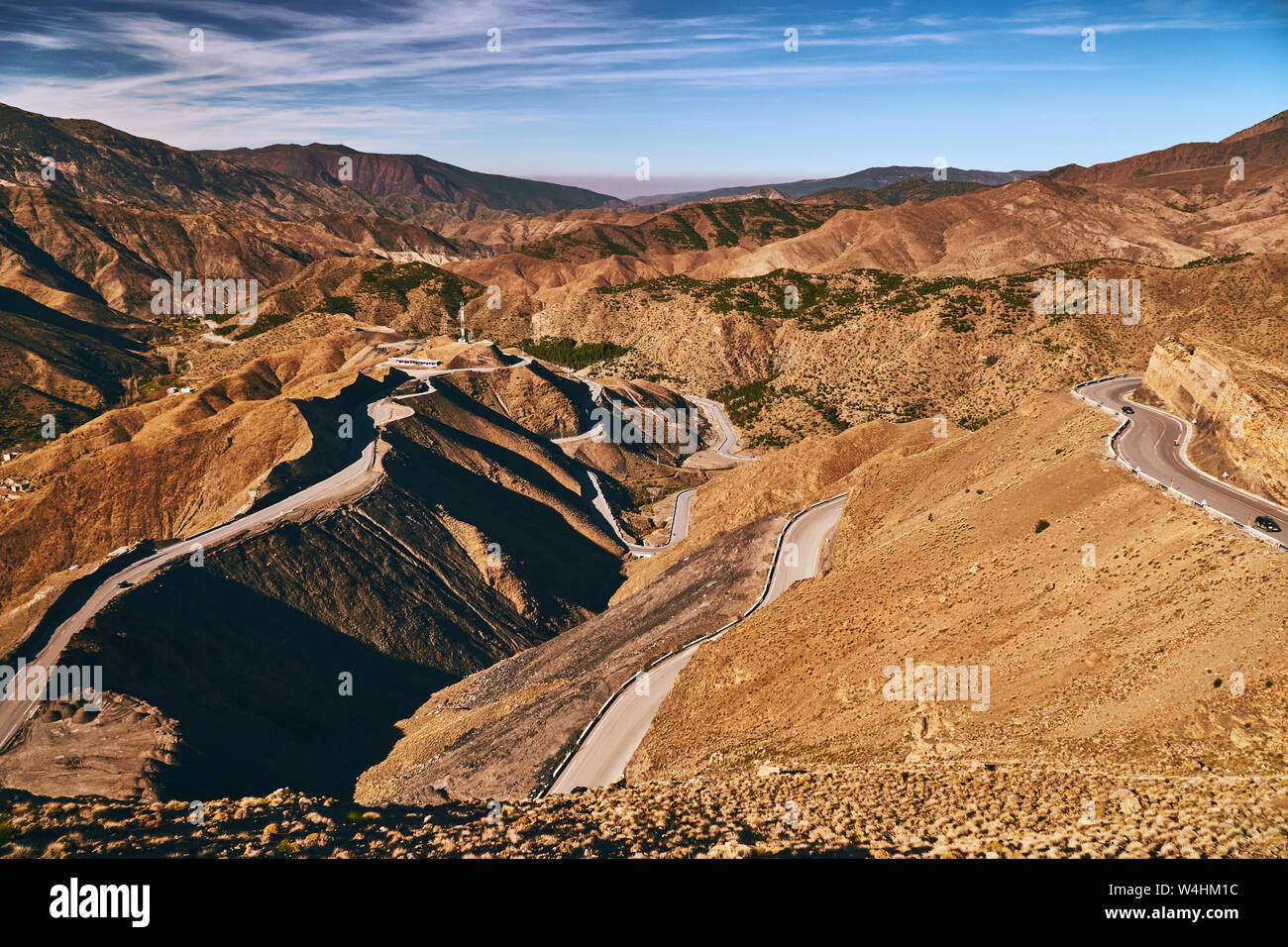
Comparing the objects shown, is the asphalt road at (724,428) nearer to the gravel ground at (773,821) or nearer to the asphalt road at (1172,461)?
the asphalt road at (1172,461)

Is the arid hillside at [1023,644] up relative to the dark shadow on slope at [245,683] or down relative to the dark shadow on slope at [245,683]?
up

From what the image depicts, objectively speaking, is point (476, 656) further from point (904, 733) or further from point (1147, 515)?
point (1147, 515)

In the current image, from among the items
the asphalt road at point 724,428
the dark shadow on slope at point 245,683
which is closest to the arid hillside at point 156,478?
the dark shadow on slope at point 245,683

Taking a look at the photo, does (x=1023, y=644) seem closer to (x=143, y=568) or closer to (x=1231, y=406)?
(x=1231, y=406)

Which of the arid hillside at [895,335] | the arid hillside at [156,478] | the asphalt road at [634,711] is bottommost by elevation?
the asphalt road at [634,711]

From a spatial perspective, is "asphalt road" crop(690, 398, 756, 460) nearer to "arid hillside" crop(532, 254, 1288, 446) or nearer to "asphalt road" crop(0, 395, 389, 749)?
"arid hillside" crop(532, 254, 1288, 446)

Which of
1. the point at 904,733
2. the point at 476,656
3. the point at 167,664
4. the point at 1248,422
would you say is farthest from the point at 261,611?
the point at 1248,422

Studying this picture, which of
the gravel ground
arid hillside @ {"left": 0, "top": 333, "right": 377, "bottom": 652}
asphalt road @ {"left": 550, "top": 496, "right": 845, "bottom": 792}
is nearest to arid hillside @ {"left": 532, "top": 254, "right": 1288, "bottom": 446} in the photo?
asphalt road @ {"left": 550, "top": 496, "right": 845, "bottom": 792}

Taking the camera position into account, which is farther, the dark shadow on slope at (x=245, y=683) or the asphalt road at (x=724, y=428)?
the asphalt road at (x=724, y=428)
